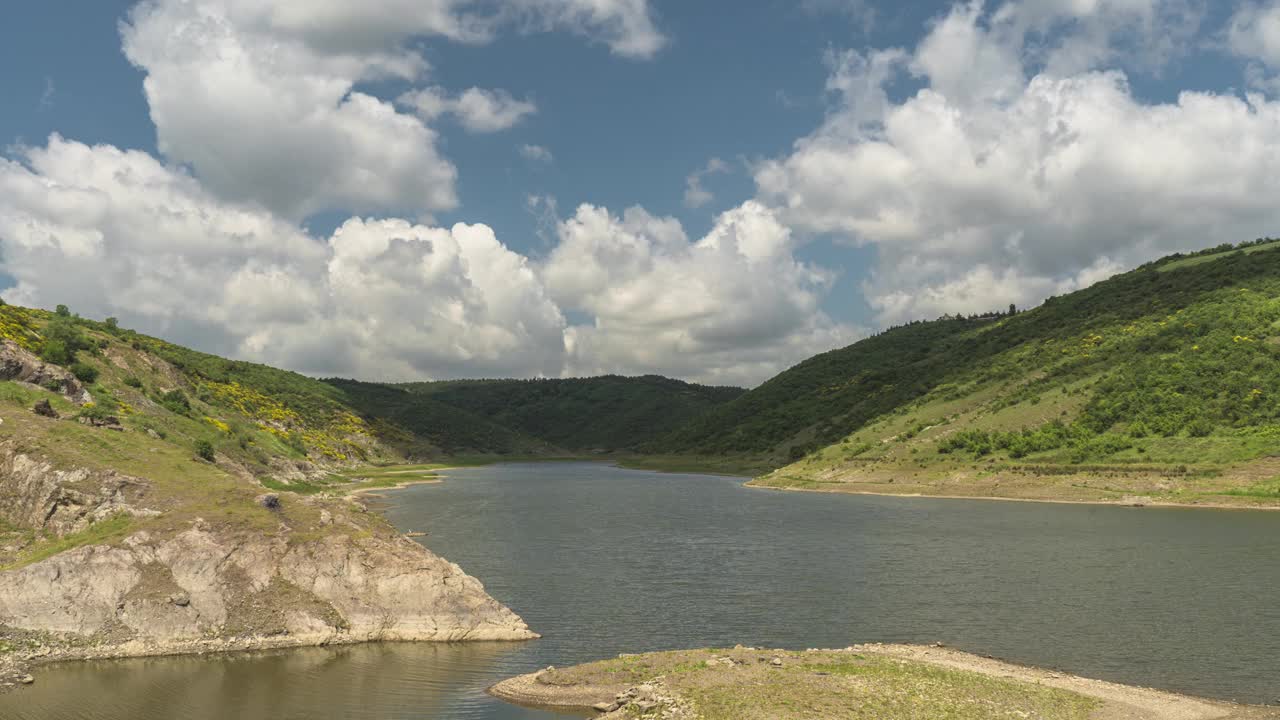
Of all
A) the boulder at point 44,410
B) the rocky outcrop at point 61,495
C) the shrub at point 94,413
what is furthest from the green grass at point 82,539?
the shrub at point 94,413

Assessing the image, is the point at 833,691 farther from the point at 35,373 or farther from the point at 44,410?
the point at 35,373

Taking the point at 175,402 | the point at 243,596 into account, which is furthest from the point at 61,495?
the point at 175,402

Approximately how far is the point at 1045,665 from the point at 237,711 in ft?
116

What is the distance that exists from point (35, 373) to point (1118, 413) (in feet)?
486

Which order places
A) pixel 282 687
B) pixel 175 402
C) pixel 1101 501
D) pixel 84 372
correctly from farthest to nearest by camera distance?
pixel 175 402
pixel 1101 501
pixel 84 372
pixel 282 687

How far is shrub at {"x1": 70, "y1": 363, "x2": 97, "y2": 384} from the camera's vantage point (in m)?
83.1

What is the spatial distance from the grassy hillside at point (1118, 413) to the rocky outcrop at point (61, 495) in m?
114

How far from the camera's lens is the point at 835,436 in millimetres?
196125

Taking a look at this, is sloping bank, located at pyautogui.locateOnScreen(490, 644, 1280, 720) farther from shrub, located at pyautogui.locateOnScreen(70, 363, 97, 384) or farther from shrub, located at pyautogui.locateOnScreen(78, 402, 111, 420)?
shrub, located at pyautogui.locateOnScreen(70, 363, 97, 384)

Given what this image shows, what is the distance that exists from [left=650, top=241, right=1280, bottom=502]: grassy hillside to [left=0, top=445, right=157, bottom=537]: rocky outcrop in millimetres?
113979

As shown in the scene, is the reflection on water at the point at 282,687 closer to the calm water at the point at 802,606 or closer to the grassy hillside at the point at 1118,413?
the calm water at the point at 802,606

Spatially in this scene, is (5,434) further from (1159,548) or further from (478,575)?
(1159,548)

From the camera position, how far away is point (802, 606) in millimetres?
46875

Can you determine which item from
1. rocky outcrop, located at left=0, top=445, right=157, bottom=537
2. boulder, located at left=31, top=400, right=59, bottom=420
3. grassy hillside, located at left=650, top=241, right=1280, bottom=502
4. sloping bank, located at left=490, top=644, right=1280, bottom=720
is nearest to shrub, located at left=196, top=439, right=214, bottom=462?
boulder, located at left=31, top=400, right=59, bottom=420
